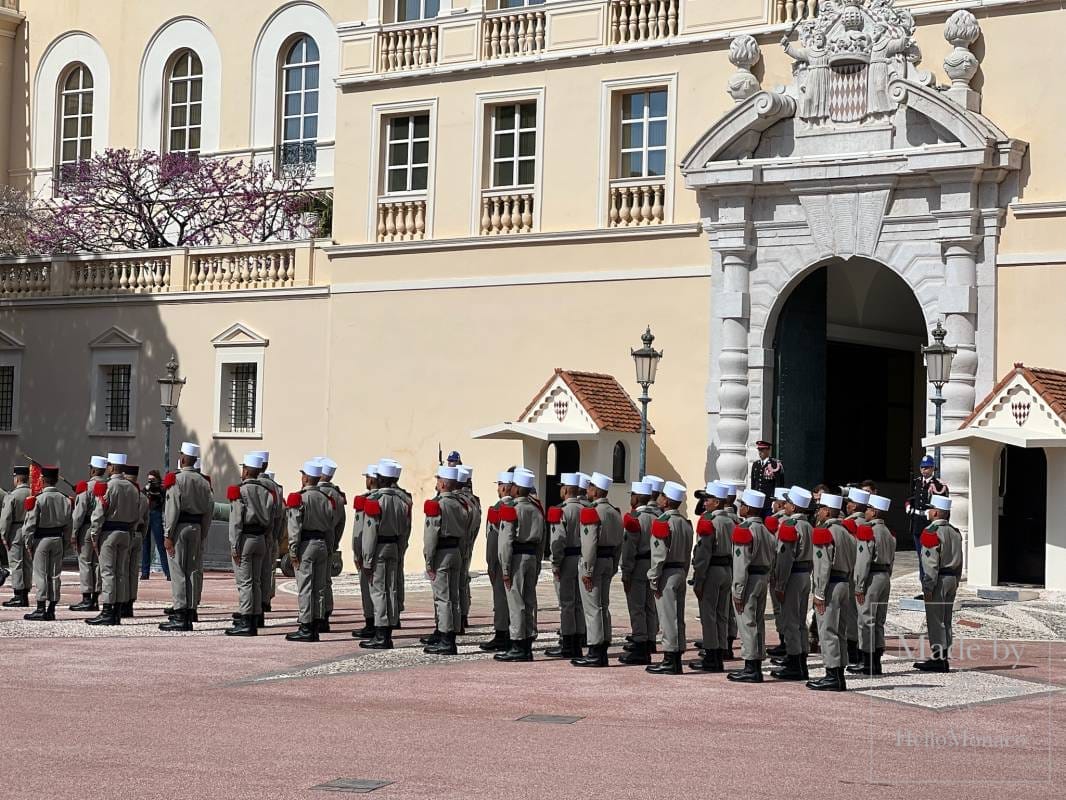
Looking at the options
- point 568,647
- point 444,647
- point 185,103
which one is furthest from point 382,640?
point 185,103

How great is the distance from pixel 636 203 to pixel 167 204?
11181 millimetres

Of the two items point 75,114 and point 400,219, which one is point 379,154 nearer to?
point 400,219

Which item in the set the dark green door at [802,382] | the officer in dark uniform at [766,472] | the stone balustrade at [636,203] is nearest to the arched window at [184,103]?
the stone balustrade at [636,203]

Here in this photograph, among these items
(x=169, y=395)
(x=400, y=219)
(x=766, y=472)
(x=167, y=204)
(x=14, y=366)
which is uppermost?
(x=167, y=204)

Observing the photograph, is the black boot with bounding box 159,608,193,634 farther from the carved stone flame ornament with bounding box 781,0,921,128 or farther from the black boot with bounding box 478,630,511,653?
the carved stone flame ornament with bounding box 781,0,921,128

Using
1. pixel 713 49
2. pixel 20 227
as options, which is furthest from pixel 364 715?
pixel 20 227

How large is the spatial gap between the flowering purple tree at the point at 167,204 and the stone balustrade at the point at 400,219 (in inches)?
212

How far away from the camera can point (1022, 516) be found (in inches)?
896

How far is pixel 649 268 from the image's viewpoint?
2605 centimetres

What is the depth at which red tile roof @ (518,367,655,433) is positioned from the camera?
2502 cm

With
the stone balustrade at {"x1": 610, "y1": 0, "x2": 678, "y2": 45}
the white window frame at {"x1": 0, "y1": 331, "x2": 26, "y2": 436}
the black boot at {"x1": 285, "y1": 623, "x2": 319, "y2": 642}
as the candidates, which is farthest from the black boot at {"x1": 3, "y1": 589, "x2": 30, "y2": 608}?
the white window frame at {"x1": 0, "y1": 331, "x2": 26, "y2": 436}

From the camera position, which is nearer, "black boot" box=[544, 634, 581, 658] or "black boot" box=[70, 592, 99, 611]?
"black boot" box=[544, 634, 581, 658]

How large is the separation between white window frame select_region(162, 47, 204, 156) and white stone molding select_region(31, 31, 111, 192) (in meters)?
1.23

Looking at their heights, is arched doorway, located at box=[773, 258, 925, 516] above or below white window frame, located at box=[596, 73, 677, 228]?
below
